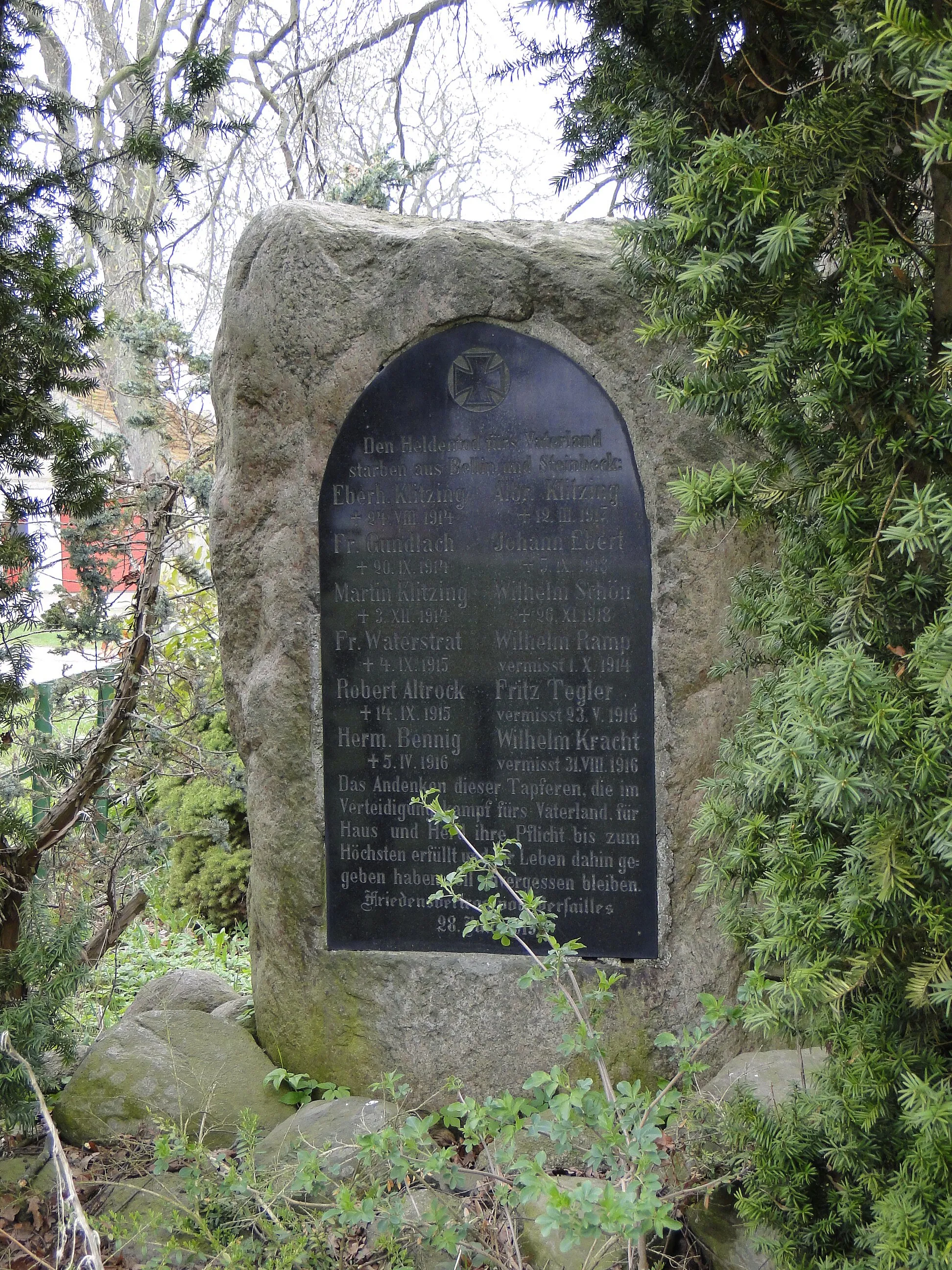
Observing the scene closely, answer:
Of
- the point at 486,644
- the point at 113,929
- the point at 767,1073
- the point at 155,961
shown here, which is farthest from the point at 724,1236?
the point at 155,961

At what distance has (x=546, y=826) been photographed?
2.99 m

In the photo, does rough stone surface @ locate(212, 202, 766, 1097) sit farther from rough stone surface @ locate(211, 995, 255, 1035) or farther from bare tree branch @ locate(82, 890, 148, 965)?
bare tree branch @ locate(82, 890, 148, 965)

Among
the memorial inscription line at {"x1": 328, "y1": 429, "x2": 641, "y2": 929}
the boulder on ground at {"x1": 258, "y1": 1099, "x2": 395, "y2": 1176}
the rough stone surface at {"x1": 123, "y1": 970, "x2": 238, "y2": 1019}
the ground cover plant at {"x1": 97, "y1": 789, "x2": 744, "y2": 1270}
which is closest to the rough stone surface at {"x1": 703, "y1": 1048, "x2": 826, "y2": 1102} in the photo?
the ground cover plant at {"x1": 97, "y1": 789, "x2": 744, "y2": 1270}

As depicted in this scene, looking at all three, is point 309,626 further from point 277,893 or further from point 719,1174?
point 719,1174

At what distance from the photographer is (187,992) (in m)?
3.63

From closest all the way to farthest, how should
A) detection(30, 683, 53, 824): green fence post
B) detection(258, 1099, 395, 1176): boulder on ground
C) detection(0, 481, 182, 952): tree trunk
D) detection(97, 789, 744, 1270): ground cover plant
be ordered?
detection(97, 789, 744, 1270): ground cover plant < detection(258, 1099, 395, 1176): boulder on ground < detection(0, 481, 182, 952): tree trunk < detection(30, 683, 53, 824): green fence post

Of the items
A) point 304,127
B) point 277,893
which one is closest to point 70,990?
point 277,893

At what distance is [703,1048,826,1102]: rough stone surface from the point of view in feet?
8.10

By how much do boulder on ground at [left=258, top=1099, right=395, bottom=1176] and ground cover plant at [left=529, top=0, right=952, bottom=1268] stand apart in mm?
1078

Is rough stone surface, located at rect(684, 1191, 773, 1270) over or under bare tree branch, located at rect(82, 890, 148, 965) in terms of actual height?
under

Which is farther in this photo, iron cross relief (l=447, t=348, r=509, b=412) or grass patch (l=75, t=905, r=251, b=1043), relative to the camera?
grass patch (l=75, t=905, r=251, b=1043)

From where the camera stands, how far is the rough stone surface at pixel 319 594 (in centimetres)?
288

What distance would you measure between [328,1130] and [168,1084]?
22.1 inches

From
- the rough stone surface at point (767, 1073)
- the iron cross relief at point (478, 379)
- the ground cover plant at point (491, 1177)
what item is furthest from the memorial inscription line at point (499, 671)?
the rough stone surface at point (767, 1073)
